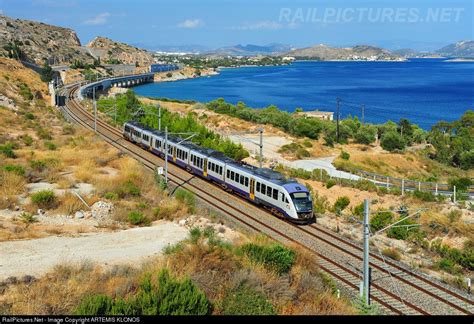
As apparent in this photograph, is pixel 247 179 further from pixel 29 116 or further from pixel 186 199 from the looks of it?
pixel 29 116

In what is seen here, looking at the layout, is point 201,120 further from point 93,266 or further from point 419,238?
point 93,266

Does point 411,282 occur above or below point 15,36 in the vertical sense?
below

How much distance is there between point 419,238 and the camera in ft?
80.8

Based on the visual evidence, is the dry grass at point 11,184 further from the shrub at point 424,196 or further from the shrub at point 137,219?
the shrub at point 424,196

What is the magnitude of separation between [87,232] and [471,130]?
66.5 m

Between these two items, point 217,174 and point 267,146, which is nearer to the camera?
point 217,174

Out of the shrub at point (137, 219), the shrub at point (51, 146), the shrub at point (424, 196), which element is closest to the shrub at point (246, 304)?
the shrub at point (137, 219)

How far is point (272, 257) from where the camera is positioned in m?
15.4

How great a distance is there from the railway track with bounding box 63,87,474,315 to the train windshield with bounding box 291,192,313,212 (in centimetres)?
98

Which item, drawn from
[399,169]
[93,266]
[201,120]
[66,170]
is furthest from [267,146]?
[93,266]

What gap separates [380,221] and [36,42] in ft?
521

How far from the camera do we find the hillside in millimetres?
136000

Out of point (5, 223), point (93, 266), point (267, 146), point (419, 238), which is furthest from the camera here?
point (267, 146)

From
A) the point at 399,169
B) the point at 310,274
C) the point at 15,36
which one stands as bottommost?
the point at 399,169
